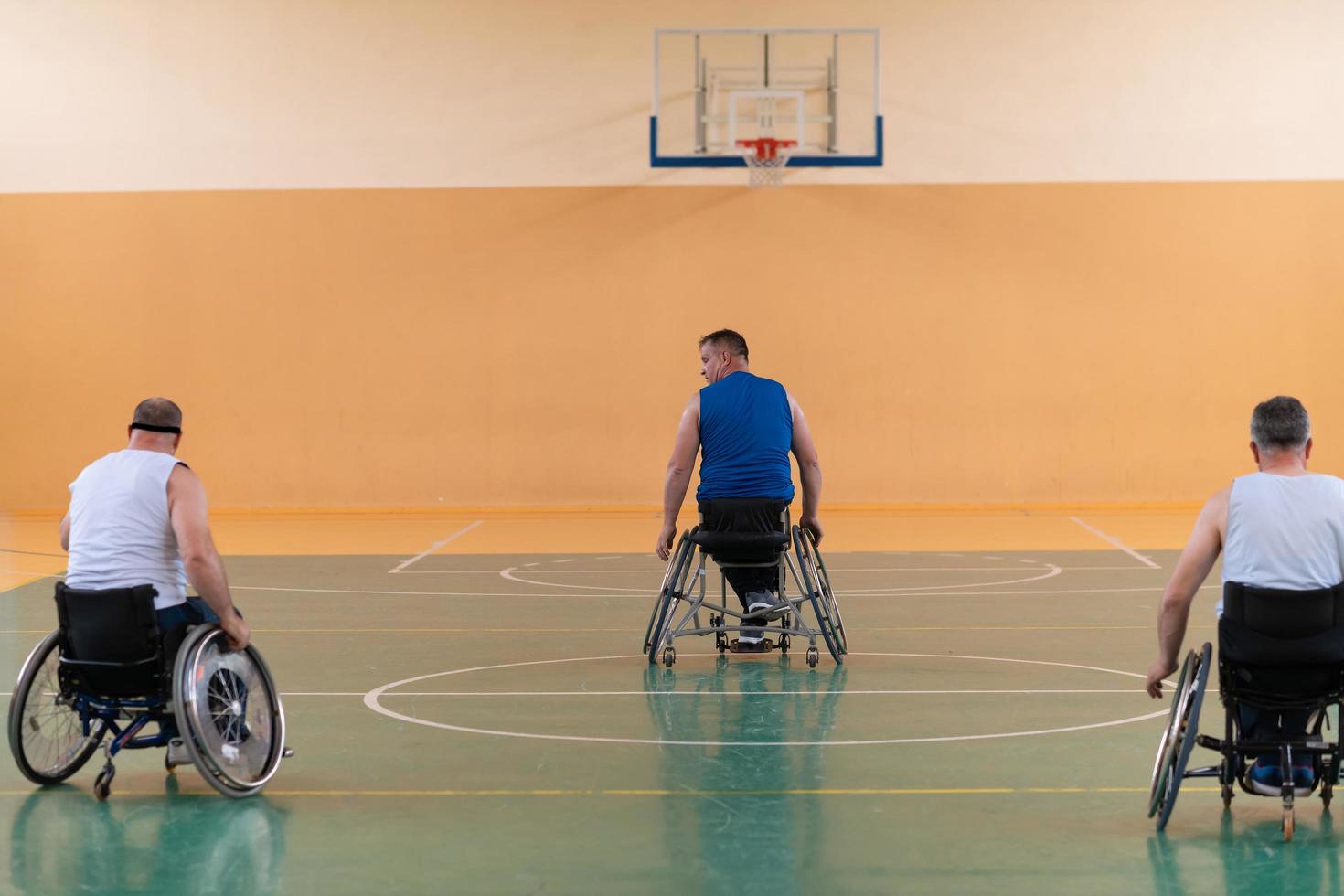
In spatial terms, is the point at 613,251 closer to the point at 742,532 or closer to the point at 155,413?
the point at 742,532

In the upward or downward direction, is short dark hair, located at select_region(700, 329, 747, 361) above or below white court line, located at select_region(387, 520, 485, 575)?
above

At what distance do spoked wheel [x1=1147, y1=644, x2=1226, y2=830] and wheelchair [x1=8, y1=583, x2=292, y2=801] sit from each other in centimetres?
245

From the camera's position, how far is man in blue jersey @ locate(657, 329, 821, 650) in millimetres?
6625

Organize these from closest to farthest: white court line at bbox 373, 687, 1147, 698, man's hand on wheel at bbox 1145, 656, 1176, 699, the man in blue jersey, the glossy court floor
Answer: the glossy court floor, man's hand on wheel at bbox 1145, 656, 1176, 699, white court line at bbox 373, 687, 1147, 698, the man in blue jersey

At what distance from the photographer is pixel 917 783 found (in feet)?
15.3

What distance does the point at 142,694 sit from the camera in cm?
440

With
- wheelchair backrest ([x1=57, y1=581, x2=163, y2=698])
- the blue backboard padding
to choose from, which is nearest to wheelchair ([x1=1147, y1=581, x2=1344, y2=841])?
wheelchair backrest ([x1=57, y1=581, x2=163, y2=698])

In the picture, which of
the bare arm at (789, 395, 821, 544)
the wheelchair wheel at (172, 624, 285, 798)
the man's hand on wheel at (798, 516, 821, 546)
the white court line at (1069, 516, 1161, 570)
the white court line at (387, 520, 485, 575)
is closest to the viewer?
the wheelchair wheel at (172, 624, 285, 798)

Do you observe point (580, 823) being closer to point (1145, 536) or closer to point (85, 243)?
point (1145, 536)

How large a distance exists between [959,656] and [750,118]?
7.87 m

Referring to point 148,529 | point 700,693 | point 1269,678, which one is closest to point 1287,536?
point 1269,678

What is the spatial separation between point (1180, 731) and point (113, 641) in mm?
2883

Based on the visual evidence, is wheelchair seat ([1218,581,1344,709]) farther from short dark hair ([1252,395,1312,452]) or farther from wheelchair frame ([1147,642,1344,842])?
short dark hair ([1252,395,1312,452])

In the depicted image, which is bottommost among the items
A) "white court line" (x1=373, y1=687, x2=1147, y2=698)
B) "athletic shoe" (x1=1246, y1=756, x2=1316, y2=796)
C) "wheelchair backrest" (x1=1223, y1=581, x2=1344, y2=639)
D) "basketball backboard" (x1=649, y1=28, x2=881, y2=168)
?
"white court line" (x1=373, y1=687, x2=1147, y2=698)
